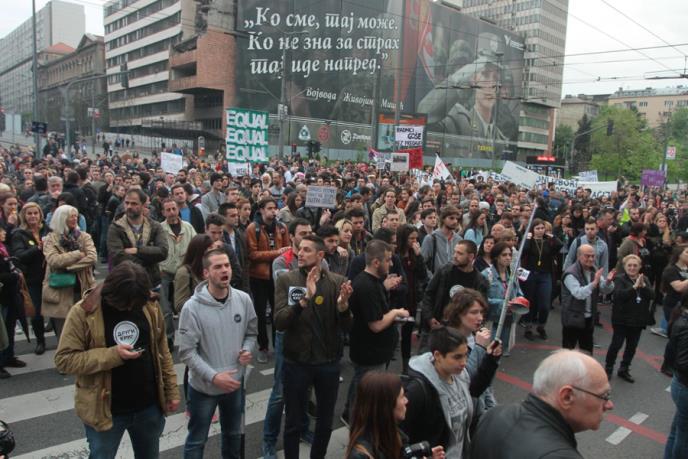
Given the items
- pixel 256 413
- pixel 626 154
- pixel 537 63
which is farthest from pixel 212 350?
pixel 537 63

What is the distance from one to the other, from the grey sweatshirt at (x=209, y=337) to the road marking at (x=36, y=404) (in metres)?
2.31

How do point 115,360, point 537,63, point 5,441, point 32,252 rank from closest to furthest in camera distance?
point 5,441
point 115,360
point 32,252
point 537,63

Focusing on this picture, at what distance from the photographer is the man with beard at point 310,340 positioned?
379 centimetres

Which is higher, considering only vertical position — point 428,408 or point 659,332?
point 428,408

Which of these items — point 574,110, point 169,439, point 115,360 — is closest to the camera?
point 115,360

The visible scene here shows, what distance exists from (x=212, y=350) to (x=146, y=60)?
7286cm

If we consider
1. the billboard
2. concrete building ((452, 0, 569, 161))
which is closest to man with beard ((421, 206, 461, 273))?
the billboard

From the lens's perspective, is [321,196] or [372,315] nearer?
[372,315]


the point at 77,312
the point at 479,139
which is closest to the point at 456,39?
the point at 479,139

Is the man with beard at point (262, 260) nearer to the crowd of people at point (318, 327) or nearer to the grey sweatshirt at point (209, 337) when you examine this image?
the crowd of people at point (318, 327)

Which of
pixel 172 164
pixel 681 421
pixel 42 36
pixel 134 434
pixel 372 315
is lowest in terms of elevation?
pixel 681 421

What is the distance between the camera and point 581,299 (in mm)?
6098

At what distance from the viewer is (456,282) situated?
5.19m

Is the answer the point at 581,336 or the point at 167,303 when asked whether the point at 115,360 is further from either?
the point at 581,336
